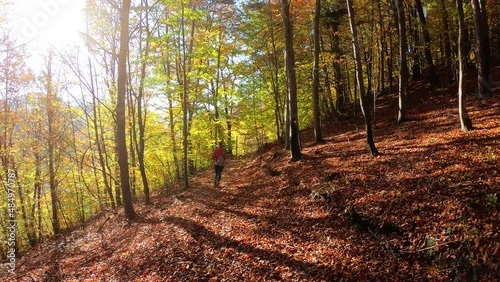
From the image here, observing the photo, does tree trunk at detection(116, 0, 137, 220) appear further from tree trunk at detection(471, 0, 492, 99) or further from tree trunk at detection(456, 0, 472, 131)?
tree trunk at detection(471, 0, 492, 99)

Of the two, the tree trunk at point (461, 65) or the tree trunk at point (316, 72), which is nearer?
the tree trunk at point (461, 65)

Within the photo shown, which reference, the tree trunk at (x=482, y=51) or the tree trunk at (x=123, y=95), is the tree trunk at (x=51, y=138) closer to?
the tree trunk at (x=123, y=95)

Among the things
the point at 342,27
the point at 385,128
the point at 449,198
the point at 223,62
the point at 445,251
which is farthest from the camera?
the point at 223,62

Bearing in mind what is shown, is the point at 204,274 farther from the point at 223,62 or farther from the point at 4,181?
the point at 223,62

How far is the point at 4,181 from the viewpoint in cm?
1764

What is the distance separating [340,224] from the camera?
6.46 metres

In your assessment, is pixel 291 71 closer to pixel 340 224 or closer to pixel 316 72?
pixel 316 72

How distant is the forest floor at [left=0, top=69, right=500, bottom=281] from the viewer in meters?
4.87

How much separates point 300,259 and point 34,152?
1821 centimetres

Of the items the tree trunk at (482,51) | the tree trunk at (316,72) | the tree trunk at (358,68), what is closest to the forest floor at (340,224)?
the tree trunk at (482,51)

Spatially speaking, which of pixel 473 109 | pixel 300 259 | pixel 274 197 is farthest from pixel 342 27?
pixel 300 259

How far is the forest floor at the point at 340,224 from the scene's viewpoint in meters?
4.87

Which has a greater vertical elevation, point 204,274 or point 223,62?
point 223,62

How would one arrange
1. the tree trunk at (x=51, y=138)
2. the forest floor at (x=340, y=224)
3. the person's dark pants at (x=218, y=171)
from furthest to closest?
the tree trunk at (x=51, y=138), the person's dark pants at (x=218, y=171), the forest floor at (x=340, y=224)
